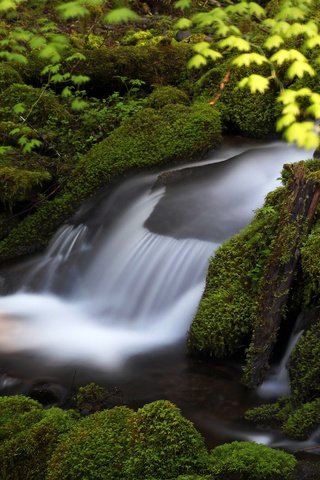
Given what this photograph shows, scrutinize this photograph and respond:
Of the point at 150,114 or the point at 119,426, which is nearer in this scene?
the point at 119,426

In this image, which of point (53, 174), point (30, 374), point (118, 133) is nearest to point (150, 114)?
point (118, 133)

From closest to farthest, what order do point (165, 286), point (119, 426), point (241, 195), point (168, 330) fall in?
point (119, 426), point (168, 330), point (165, 286), point (241, 195)

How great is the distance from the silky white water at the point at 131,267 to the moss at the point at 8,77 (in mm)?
3175

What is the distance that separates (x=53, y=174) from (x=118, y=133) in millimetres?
1118

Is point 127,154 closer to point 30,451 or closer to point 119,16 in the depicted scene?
point 119,16

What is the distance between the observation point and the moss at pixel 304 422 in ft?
14.4

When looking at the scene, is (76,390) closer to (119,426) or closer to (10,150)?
(119,426)

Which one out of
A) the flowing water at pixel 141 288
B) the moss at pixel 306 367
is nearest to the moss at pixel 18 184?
the flowing water at pixel 141 288

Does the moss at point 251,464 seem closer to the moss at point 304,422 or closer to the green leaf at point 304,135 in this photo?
the moss at point 304,422

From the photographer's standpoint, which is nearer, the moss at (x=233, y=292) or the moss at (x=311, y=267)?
the moss at (x=311, y=267)

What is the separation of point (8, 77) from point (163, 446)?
26.5ft

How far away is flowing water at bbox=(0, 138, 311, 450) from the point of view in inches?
215

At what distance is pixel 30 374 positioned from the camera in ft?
18.4

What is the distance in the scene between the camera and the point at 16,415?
4.27 m
